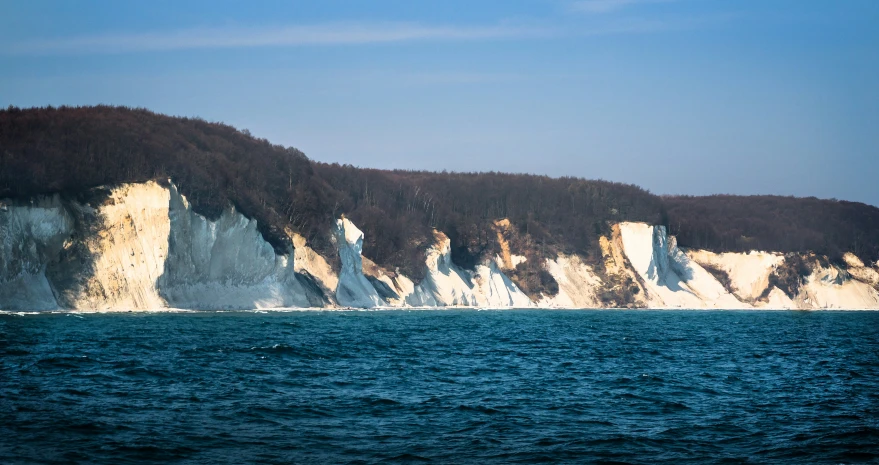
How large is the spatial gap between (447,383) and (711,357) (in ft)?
44.2

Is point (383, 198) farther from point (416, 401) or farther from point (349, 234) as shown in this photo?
point (416, 401)

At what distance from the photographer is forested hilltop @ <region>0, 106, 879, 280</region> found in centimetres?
6078

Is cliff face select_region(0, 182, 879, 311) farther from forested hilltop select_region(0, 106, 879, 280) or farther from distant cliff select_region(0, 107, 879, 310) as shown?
forested hilltop select_region(0, 106, 879, 280)

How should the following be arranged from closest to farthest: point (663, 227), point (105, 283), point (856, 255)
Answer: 1. point (105, 283)
2. point (663, 227)
3. point (856, 255)

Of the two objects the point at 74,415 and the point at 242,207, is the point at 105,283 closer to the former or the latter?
the point at 242,207

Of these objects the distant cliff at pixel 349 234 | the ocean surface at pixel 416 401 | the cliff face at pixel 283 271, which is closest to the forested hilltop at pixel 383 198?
the distant cliff at pixel 349 234

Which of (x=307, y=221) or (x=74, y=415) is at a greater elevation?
(x=307, y=221)

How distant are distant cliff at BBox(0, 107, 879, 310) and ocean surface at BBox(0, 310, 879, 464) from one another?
65.1ft

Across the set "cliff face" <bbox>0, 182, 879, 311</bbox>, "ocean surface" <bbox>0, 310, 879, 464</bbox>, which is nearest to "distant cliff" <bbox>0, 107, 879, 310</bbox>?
"cliff face" <bbox>0, 182, 879, 311</bbox>

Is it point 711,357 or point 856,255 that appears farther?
point 856,255

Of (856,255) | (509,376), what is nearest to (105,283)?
(509,376)

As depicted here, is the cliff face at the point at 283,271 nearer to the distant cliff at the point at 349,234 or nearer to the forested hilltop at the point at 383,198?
the distant cliff at the point at 349,234

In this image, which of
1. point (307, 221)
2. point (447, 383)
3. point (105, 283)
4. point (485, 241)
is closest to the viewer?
point (447, 383)

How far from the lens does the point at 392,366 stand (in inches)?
1056
